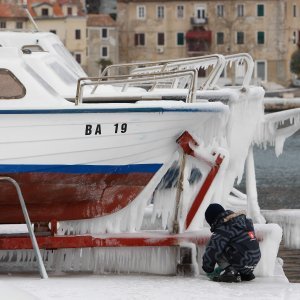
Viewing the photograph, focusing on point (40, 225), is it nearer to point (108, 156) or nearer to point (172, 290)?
point (108, 156)

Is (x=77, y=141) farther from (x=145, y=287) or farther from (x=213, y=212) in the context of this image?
(x=145, y=287)

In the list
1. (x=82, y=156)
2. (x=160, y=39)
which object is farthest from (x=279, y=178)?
(x=160, y=39)

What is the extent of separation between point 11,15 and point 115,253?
74509mm

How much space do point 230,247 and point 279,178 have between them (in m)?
19.5

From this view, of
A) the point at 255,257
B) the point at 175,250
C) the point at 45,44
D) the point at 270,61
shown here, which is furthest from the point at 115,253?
the point at 270,61

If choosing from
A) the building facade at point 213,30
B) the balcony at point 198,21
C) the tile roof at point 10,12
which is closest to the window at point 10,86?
the tile roof at point 10,12

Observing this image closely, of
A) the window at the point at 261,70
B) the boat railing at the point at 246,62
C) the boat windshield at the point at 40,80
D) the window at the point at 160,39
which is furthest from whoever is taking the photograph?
the window at the point at 160,39

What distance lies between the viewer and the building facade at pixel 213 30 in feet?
318

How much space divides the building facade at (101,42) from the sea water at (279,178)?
5017 centimetres

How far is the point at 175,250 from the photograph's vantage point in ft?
48.9

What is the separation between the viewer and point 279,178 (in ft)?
109

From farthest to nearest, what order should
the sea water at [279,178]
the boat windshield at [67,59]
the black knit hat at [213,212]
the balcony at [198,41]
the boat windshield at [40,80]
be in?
the balcony at [198,41], the sea water at [279,178], the boat windshield at [67,59], the boat windshield at [40,80], the black knit hat at [213,212]

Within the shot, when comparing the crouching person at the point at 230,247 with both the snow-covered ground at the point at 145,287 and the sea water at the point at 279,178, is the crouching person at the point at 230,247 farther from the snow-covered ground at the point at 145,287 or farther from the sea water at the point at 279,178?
the sea water at the point at 279,178

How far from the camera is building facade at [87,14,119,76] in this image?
98.5m
